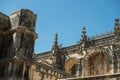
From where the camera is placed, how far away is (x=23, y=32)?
32.5 feet

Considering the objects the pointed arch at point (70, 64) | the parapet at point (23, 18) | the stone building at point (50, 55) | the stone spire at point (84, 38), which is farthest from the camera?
the pointed arch at point (70, 64)

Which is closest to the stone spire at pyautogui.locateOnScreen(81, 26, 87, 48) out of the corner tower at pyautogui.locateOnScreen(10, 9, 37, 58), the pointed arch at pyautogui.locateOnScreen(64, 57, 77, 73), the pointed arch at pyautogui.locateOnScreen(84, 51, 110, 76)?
the pointed arch at pyautogui.locateOnScreen(84, 51, 110, 76)

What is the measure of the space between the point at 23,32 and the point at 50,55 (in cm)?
1799

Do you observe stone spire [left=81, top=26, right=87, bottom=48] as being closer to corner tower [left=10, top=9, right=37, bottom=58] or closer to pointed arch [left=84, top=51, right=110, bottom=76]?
pointed arch [left=84, top=51, right=110, bottom=76]

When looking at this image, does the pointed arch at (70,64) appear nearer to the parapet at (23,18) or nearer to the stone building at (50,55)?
the stone building at (50,55)

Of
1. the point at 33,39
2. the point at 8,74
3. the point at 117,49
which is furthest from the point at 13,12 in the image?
the point at 117,49

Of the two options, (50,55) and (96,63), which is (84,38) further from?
(50,55)

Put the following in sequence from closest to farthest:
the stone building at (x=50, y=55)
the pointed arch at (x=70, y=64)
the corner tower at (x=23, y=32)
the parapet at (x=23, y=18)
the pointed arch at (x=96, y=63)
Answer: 1. the stone building at (x=50, y=55)
2. the corner tower at (x=23, y=32)
3. the parapet at (x=23, y=18)
4. the pointed arch at (x=96, y=63)
5. the pointed arch at (x=70, y=64)

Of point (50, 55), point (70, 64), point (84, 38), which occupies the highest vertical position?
point (84, 38)

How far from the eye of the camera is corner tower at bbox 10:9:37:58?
9656 mm

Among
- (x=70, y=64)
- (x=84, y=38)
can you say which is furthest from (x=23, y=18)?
(x=70, y=64)

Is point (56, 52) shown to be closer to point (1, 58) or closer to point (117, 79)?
point (1, 58)

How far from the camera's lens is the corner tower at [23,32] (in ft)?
31.7

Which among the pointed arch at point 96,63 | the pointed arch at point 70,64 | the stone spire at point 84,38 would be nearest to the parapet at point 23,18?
the pointed arch at point 96,63
